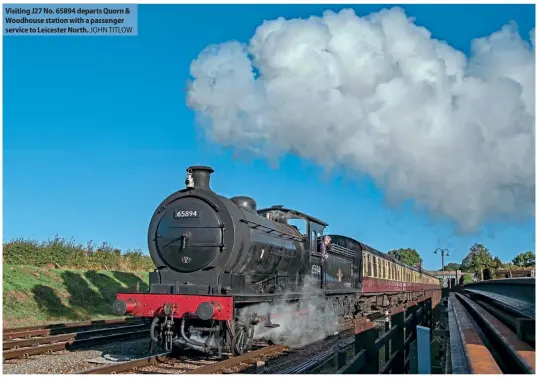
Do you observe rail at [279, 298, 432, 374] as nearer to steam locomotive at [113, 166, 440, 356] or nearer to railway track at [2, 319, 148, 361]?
steam locomotive at [113, 166, 440, 356]

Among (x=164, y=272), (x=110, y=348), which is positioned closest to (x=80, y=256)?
(x=110, y=348)

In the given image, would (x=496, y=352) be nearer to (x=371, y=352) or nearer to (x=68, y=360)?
(x=371, y=352)

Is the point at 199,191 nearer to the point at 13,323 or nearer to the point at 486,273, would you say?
the point at 13,323

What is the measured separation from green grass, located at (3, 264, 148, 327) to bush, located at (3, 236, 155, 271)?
160 centimetres

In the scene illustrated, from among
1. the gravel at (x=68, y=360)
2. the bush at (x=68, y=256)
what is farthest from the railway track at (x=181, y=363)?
the bush at (x=68, y=256)

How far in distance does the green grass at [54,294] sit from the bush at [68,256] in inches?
62.9

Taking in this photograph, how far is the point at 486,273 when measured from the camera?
43.0 m

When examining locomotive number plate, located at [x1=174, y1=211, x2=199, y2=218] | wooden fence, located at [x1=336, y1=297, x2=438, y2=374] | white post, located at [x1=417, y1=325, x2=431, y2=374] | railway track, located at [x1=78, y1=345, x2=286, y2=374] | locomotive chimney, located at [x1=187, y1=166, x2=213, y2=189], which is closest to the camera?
wooden fence, located at [x1=336, y1=297, x2=438, y2=374]

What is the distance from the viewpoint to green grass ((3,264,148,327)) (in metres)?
18.5

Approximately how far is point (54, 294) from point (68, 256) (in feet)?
20.3

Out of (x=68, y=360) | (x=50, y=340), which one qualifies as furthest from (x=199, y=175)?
(x=50, y=340)

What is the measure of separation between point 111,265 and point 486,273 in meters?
30.7

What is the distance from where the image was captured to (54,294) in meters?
21.4

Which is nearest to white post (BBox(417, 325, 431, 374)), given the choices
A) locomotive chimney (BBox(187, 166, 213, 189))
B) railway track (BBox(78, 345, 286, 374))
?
railway track (BBox(78, 345, 286, 374))
